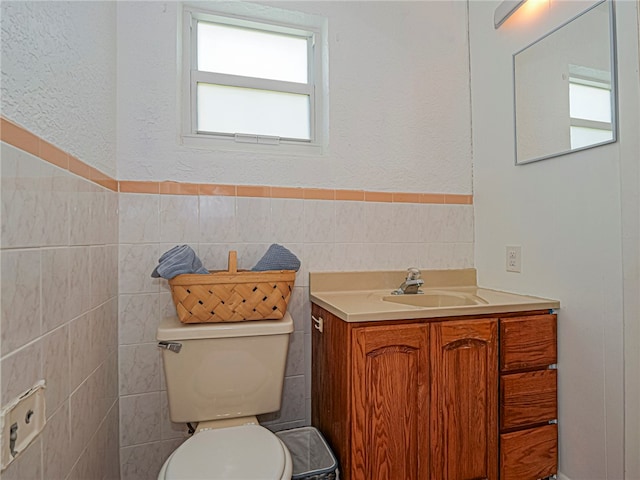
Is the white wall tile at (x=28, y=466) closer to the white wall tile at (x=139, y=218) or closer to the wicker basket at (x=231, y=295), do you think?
the wicker basket at (x=231, y=295)

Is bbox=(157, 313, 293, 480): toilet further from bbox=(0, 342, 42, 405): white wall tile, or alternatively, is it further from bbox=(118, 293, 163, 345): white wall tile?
bbox=(0, 342, 42, 405): white wall tile

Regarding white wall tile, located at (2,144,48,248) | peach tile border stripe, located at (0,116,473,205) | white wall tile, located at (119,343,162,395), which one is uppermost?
peach tile border stripe, located at (0,116,473,205)

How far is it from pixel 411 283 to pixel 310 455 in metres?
0.82

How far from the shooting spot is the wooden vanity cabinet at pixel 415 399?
1.18 meters

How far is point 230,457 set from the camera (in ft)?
3.50

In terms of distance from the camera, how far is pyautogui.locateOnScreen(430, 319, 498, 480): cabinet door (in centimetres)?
125

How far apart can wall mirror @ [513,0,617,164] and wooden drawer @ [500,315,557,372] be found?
26.2 inches

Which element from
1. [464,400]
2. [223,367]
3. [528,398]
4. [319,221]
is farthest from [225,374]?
[528,398]

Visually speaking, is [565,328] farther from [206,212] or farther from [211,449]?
[206,212]

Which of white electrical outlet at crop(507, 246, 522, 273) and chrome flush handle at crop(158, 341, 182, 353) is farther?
white electrical outlet at crop(507, 246, 522, 273)

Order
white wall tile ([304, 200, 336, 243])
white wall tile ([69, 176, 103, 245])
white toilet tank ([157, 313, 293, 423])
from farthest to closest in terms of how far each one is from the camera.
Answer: white wall tile ([304, 200, 336, 243]), white toilet tank ([157, 313, 293, 423]), white wall tile ([69, 176, 103, 245])

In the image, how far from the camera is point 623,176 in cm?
117

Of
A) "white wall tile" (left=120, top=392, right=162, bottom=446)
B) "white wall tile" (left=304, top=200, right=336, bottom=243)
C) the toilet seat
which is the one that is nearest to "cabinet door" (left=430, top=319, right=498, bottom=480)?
the toilet seat

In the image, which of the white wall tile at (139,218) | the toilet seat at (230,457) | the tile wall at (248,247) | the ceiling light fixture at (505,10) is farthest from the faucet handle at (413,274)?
the ceiling light fixture at (505,10)
